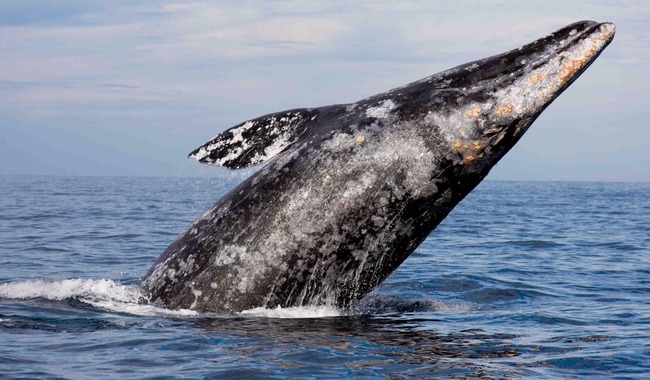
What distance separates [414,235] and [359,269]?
0.70m

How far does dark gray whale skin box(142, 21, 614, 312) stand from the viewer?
9133 millimetres

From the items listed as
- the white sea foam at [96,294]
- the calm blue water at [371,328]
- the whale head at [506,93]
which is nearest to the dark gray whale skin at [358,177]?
the whale head at [506,93]

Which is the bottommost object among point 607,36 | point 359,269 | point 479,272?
point 479,272

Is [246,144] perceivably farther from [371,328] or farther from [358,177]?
[371,328]

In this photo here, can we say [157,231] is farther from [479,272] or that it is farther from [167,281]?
[167,281]

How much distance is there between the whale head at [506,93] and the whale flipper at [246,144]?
5.66 ft

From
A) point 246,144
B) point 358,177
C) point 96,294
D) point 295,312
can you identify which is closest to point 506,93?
point 358,177

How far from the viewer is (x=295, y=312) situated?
9391 mm

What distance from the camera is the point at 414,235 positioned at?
9.51m

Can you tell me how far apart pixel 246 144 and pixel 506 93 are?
2.82m

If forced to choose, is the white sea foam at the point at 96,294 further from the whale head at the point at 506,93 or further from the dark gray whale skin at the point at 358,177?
the whale head at the point at 506,93

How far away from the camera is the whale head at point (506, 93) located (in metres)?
9.09

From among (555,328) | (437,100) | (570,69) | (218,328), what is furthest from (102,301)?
(570,69)

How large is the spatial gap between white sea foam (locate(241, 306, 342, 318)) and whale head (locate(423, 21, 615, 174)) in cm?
217
